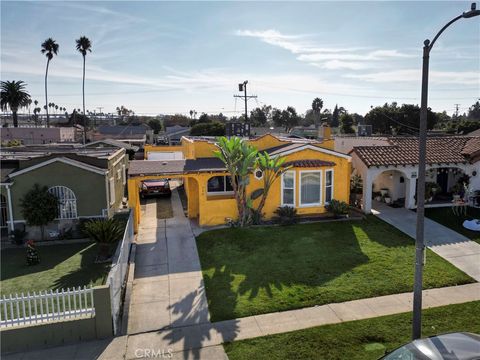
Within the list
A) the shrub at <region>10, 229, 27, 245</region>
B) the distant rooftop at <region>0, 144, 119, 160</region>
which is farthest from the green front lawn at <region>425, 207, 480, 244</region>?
the shrub at <region>10, 229, 27, 245</region>

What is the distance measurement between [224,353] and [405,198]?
15152 millimetres

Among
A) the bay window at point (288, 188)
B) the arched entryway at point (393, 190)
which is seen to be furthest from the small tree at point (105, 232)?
the arched entryway at point (393, 190)

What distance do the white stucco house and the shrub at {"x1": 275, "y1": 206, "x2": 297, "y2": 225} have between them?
13.4 feet

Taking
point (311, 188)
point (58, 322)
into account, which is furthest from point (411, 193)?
point (58, 322)

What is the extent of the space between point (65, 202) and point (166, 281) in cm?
718

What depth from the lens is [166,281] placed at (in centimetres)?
1148

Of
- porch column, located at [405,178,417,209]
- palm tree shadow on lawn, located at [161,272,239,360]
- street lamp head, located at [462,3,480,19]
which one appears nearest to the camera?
street lamp head, located at [462,3,480,19]

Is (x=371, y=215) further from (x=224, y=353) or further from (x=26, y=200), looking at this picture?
(x=26, y=200)

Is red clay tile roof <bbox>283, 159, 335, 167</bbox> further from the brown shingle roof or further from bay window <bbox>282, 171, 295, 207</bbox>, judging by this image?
the brown shingle roof

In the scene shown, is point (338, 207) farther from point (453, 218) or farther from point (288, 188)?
point (453, 218)

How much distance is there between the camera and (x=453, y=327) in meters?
8.66

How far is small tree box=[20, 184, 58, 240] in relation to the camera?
1494cm

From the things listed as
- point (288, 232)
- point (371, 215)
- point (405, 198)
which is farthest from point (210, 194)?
point (405, 198)

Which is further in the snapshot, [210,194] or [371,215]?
[210,194]
